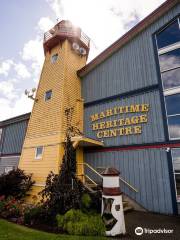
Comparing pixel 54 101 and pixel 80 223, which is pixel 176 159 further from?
→ pixel 54 101

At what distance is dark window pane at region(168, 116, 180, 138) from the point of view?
10884 millimetres

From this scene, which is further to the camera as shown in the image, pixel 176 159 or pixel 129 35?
pixel 129 35

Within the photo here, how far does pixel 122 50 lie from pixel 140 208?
1095cm

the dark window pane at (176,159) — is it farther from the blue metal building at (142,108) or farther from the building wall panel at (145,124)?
the building wall panel at (145,124)

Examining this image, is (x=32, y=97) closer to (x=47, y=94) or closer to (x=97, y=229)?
(x=47, y=94)

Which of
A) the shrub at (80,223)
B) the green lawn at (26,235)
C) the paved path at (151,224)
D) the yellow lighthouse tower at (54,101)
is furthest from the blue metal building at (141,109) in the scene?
the green lawn at (26,235)

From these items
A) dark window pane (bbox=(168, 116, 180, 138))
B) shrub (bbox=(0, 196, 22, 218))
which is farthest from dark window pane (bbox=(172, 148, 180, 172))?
shrub (bbox=(0, 196, 22, 218))

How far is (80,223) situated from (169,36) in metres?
12.2

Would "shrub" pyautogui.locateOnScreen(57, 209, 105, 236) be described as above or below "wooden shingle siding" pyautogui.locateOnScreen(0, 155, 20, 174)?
below

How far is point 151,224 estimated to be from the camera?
832 centimetres

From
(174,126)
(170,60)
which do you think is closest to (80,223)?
(174,126)

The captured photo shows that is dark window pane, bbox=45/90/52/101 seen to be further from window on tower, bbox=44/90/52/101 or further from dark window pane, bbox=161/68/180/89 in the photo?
dark window pane, bbox=161/68/180/89

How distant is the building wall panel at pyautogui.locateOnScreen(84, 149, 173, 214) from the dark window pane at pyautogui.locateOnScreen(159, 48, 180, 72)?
5.30 metres

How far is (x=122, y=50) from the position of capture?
14.8m
